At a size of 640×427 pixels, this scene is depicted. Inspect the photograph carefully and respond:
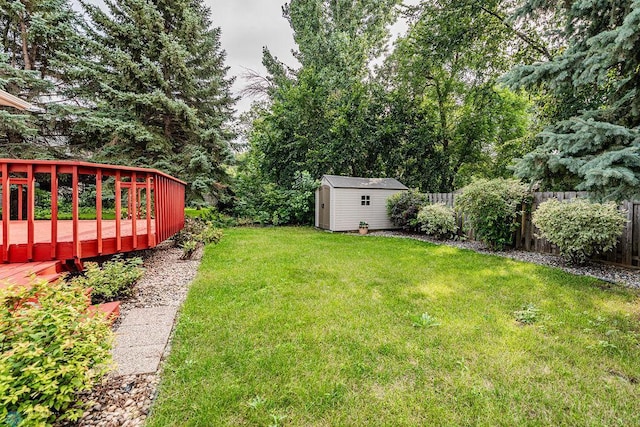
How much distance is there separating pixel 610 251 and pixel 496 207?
216 centimetres

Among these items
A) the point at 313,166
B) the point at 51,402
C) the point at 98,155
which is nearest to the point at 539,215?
the point at 51,402

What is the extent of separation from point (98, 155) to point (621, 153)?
15072 millimetres

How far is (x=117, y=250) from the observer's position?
384 cm

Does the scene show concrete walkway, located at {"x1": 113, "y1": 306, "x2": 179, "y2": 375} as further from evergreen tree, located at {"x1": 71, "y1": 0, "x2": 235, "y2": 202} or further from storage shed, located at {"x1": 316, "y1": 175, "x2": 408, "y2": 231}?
evergreen tree, located at {"x1": 71, "y1": 0, "x2": 235, "y2": 202}

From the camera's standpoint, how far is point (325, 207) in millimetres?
12148

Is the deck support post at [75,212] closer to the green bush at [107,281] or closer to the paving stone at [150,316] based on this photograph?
the green bush at [107,281]

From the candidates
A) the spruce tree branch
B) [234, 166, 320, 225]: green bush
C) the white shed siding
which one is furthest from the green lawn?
the spruce tree branch

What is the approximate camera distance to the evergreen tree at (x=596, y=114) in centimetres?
236

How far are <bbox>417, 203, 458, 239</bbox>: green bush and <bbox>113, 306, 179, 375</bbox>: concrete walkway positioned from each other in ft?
25.3

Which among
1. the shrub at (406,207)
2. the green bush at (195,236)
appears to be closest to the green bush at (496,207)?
the shrub at (406,207)

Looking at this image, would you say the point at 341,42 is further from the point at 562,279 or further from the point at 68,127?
the point at 562,279

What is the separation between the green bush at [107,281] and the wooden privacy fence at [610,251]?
7483mm

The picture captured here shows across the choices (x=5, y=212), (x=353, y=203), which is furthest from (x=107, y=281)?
(x=353, y=203)

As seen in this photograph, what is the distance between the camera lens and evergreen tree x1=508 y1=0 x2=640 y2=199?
2363 mm
